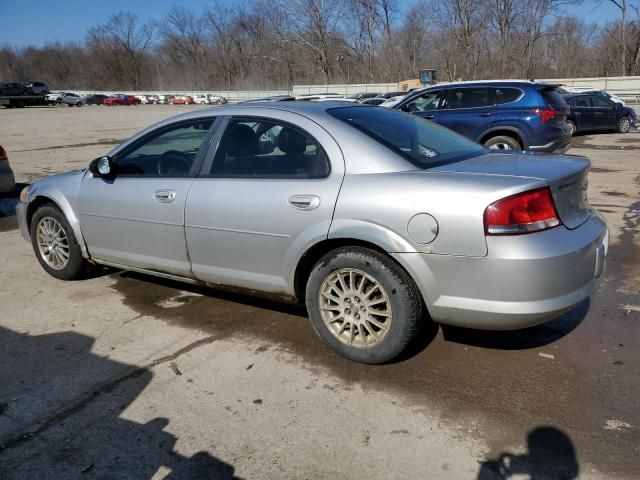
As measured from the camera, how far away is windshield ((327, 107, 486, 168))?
343 centimetres

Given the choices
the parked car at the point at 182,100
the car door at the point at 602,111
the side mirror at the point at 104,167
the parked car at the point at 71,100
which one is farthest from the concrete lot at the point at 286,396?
the parked car at the point at 182,100

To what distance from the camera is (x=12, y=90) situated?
52031mm

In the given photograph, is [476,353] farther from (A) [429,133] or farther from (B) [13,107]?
(B) [13,107]

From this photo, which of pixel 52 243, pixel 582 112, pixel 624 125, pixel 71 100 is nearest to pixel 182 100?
pixel 71 100

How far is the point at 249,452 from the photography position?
259cm

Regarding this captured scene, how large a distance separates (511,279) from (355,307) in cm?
94

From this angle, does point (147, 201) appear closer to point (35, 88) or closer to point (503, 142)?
point (503, 142)

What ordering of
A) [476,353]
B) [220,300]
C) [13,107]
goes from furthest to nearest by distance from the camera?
[13,107] < [220,300] < [476,353]

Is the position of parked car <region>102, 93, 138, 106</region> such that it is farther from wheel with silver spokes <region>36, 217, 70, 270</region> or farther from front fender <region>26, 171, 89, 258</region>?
front fender <region>26, 171, 89, 258</region>

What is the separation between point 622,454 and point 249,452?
5.59 feet

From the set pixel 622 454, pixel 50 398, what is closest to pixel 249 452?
pixel 50 398

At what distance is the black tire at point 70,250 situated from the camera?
4730 mm

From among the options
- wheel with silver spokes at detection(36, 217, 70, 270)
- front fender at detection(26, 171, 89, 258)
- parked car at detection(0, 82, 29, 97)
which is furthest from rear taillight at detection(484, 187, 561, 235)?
parked car at detection(0, 82, 29, 97)

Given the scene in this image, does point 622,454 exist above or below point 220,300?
below
